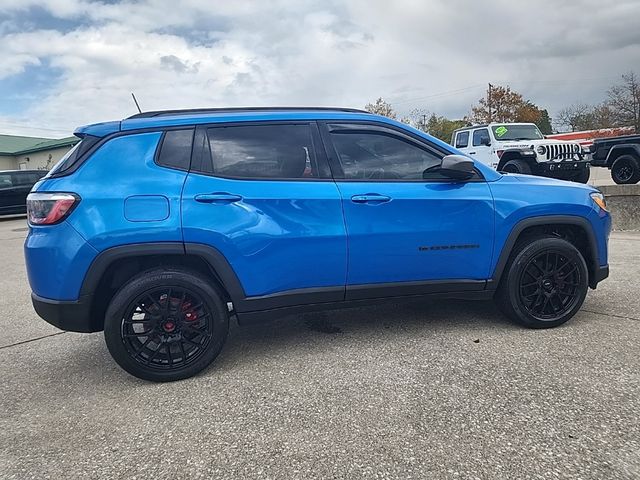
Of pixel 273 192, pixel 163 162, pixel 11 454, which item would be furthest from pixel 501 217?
pixel 11 454

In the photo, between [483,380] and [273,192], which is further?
[273,192]

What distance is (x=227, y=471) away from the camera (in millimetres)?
2066

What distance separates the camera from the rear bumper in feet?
9.25

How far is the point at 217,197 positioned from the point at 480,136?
38.7 ft

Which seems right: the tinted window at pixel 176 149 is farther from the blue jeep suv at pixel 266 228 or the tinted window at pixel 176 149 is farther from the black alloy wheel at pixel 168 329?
the black alloy wheel at pixel 168 329

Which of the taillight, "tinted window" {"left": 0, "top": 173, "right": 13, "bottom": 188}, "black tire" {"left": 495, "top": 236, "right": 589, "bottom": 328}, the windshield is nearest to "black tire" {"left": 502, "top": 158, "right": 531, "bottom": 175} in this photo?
the windshield

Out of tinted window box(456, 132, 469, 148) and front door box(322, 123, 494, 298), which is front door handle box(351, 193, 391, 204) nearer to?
front door box(322, 123, 494, 298)

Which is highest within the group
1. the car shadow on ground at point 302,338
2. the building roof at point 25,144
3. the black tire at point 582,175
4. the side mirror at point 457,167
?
the building roof at point 25,144

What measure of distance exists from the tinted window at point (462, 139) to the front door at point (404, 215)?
37.2 feet

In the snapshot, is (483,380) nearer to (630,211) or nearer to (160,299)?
(160,299)

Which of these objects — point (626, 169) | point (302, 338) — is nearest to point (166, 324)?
point (302, 338)

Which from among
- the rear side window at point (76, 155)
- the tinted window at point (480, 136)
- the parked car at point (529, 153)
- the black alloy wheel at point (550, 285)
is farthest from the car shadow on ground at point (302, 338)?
the tinted window at point (480, 136)

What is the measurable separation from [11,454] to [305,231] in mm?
1978

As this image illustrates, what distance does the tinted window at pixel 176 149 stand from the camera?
2.96 m
